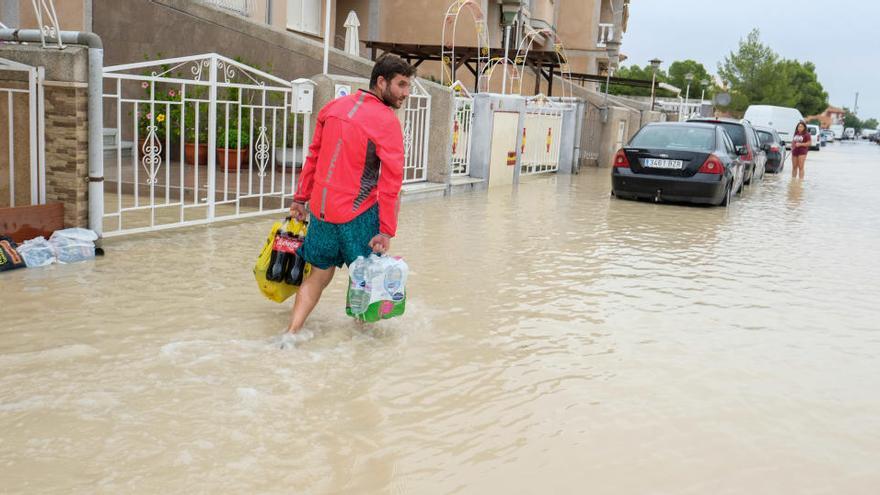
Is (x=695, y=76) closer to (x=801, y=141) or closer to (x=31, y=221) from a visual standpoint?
(x=801, y=141)

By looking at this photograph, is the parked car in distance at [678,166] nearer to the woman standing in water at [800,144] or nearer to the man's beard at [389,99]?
the woman standing in water at [800,144]

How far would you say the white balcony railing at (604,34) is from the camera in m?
44.6

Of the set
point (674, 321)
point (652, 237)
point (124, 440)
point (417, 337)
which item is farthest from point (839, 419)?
point (652, 237)

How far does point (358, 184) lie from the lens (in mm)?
5086

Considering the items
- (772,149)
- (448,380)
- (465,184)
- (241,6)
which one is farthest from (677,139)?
(772,149)

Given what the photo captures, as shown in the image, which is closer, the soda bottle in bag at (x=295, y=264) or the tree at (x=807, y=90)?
the soda bottle in bag at (x=295, y=264)

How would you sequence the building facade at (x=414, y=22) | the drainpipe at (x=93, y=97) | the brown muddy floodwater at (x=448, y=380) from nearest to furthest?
the brown muddy floodwater at (x=448, y=380)
the drainpipe at (x=93, y=97)
the building facade at (x=414, y=22)

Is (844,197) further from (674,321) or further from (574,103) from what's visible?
(674,321)

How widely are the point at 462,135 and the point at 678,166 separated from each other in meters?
3.74

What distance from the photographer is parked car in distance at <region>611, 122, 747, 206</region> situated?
14156mm

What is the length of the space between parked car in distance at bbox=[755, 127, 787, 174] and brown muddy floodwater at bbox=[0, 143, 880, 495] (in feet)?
59.8

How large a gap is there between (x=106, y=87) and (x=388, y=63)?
36.8ft

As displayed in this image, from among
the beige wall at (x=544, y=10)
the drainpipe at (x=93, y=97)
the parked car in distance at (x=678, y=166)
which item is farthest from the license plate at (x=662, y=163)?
the beige wall at (x=544, y=10)

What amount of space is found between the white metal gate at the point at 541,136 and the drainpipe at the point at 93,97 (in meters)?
11.3
